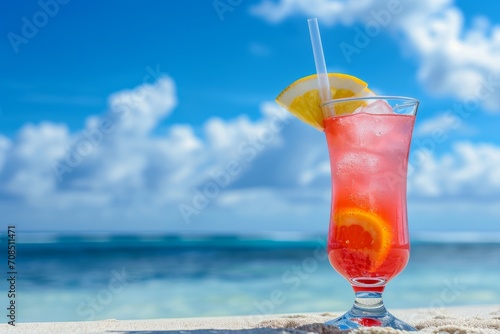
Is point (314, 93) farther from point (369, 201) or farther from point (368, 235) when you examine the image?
point (368, 235)

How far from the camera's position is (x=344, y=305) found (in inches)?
339

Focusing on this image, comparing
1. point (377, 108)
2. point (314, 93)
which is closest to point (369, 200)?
point (377, 108)

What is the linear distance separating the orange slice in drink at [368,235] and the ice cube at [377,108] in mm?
423

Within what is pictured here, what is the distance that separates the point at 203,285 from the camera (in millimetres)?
10680

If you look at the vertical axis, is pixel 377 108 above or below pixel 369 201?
above

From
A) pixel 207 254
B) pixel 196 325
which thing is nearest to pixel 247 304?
pixel 196 325

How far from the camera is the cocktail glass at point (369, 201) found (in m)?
2.78

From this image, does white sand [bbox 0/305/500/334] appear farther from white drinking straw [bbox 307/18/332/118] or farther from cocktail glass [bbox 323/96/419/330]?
white drinking straw [bbox 307/18/332/118]

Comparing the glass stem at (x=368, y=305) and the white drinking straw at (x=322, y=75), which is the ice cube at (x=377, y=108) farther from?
the glass stem at (x=368, y=305)

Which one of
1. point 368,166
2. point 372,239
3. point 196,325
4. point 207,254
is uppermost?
point 207,254

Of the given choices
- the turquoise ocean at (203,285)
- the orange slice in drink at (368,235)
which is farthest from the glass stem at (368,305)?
the turquoise ocean at (203,285)

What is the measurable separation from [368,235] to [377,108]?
1.77 feet

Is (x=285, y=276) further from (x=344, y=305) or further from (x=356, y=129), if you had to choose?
(x=356, y=129)

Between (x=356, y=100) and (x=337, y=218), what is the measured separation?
52 cm
